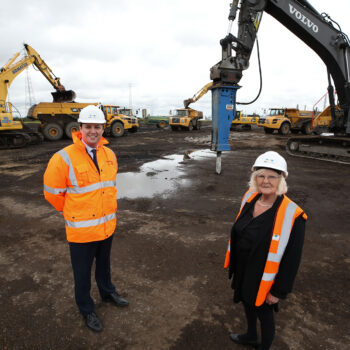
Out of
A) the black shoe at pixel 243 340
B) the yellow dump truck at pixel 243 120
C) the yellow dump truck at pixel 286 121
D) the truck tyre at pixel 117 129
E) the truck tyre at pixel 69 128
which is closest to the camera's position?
the black shoe at pixel 243 340

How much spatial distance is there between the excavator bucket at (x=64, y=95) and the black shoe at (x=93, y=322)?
1981 cm

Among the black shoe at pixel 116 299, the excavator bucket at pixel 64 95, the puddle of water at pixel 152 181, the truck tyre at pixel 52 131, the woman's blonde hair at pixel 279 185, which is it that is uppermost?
the excavator bucket at pixel 64 95

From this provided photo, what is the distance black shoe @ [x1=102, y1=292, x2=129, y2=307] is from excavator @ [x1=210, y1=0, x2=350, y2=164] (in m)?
5.89

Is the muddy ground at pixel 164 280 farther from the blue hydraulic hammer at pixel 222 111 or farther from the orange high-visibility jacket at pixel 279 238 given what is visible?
the blue hydraulic hammer at pixel 222 111

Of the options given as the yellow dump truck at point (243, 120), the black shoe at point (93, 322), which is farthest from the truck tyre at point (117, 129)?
the black shoe at point (93, 322)

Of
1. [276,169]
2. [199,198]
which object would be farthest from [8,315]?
[199,198]

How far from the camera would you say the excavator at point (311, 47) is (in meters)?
7.53

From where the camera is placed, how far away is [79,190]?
2.38 meters

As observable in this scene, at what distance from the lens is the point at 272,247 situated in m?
1.83

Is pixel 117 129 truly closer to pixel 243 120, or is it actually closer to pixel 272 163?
pixel 243 120

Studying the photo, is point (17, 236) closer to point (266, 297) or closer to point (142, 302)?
point (142, 302)

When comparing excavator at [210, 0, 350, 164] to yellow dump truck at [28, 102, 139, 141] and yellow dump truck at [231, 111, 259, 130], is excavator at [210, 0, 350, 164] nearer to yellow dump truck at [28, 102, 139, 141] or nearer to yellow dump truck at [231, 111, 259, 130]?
yellow dump truck at [28, 102, 139, 141]

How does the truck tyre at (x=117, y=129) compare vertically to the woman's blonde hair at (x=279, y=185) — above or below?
above

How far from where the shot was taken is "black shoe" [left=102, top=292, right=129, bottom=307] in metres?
2.82
